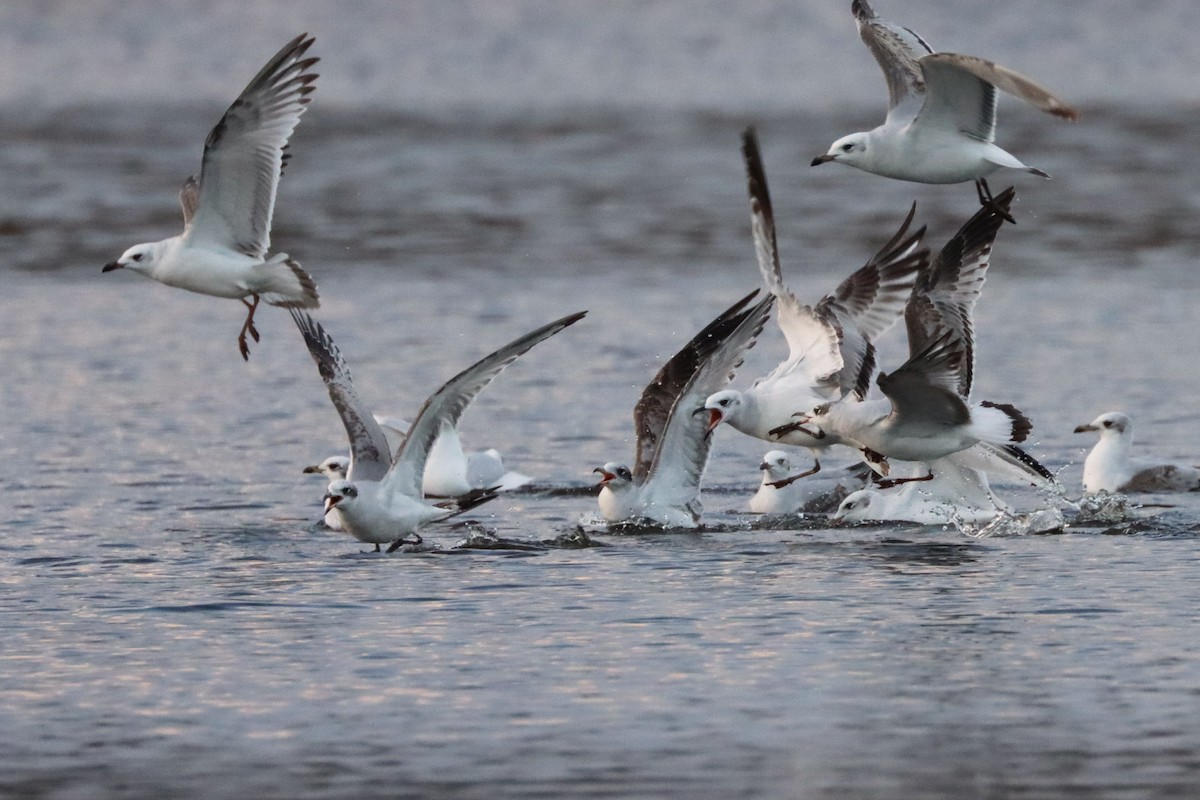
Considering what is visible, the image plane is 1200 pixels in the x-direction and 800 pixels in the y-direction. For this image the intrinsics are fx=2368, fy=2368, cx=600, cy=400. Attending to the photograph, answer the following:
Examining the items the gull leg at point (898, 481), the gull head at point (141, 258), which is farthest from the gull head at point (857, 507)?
the gull head at point (141, 258)

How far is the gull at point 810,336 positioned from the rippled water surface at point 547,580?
61cm

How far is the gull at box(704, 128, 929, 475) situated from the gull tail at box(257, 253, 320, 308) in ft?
6.98

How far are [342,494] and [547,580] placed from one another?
1.22m

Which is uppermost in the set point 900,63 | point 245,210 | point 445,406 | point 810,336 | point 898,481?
point 900,63

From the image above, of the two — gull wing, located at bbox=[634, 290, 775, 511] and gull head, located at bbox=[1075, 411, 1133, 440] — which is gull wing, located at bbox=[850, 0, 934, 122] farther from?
gull head, located at bbox=[1075, 411, 1133, 440]

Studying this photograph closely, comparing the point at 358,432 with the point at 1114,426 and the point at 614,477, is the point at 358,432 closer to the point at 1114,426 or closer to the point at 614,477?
the point at 614,477

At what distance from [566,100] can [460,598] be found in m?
28.7

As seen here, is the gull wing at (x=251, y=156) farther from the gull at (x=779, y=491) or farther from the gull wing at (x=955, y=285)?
the gull wing at (x=955, y=285)

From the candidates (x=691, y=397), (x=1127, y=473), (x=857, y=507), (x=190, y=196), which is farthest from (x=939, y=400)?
(x=190, y=196)

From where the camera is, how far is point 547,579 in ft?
35.6

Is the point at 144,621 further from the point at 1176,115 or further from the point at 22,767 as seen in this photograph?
the point at 1176,115

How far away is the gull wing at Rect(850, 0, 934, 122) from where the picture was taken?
1175 centimetres

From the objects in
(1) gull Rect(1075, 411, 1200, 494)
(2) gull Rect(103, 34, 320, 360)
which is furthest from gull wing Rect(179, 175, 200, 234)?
(1) gull Rect(1075, 411, 1200, 494)

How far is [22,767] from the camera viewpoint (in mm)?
7965
